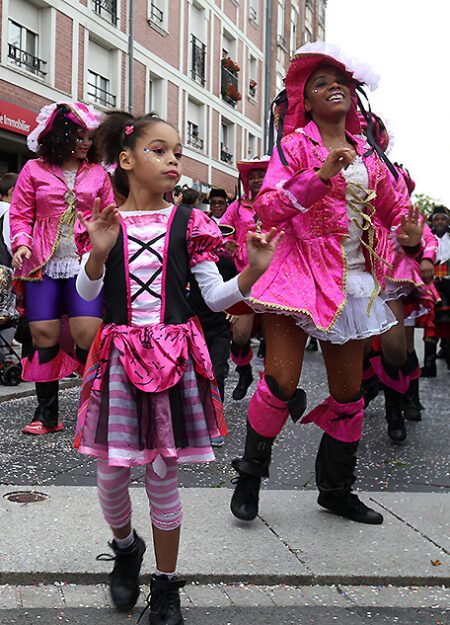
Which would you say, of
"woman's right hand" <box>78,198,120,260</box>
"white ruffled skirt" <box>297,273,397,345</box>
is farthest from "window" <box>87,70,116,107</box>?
"woman's right hand" <box>78,198,120,260</box>

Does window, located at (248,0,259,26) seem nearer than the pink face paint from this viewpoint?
No

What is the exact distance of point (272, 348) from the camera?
332 centimetres

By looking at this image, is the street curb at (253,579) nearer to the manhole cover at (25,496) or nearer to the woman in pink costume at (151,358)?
the woman in pink costume at (151,358)

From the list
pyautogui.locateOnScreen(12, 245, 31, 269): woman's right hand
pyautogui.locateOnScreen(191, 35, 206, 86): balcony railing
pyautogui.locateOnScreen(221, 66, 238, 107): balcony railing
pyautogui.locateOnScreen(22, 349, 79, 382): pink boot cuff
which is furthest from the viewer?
pyautogui.locateOnScreen(221, 66, 238, 107): balcony railing

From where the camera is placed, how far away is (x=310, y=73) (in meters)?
3.47

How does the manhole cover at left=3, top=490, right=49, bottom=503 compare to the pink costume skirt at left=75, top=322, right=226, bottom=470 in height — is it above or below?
below

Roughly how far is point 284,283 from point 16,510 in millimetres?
1479

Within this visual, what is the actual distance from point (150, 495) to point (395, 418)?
3025 millimetres

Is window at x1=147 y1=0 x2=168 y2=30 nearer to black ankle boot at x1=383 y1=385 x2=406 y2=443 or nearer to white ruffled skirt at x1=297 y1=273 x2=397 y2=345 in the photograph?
black ankle boot at x1=383 y1=385 x2=406 y2=443

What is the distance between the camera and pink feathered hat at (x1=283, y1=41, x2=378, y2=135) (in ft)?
11.1

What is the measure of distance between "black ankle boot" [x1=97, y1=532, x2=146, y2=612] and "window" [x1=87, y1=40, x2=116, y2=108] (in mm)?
16677

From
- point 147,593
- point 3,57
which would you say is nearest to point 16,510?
point 147,593

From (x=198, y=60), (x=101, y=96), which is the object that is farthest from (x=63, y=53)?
(x=198, y=60)

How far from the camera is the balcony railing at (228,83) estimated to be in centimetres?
2550
